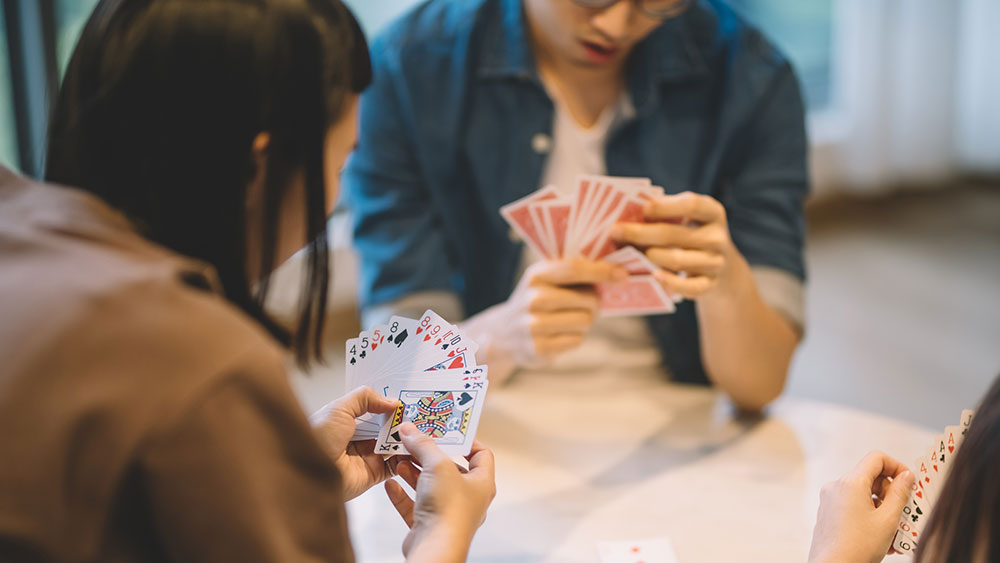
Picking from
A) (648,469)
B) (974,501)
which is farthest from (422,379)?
(974,501)

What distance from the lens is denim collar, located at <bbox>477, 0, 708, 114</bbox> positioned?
1.77 m

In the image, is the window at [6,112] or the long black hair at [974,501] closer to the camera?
the long black hair at [974,501]

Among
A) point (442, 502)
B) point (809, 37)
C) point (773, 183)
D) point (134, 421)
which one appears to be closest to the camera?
point (134, 421)

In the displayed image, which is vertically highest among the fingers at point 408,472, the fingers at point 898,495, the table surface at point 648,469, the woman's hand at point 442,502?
the woman's hand at point 442,502

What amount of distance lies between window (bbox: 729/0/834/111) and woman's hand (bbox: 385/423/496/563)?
452 cm

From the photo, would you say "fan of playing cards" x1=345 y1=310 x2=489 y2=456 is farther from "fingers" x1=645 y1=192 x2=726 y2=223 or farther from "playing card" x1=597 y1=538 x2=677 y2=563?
"fingers" x1=645 y1=192 x2=726 y2=223

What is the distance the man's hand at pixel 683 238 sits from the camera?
4.65 ft

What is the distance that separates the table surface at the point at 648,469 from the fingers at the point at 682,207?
344mm

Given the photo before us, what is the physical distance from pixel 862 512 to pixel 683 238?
0.50 meters

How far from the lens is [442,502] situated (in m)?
0.96

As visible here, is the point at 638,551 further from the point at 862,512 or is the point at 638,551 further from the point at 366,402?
the point at 366,402

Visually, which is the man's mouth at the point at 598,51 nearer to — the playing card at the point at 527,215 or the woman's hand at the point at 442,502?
the playing card at the point at 527,215

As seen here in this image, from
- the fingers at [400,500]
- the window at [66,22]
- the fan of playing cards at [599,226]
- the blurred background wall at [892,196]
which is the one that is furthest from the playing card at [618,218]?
the window at [66,22]

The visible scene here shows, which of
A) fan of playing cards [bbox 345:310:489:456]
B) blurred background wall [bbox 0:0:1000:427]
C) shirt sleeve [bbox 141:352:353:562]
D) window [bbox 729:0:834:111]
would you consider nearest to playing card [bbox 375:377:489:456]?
fan of playing cards [bbox 345:310:489:456]
